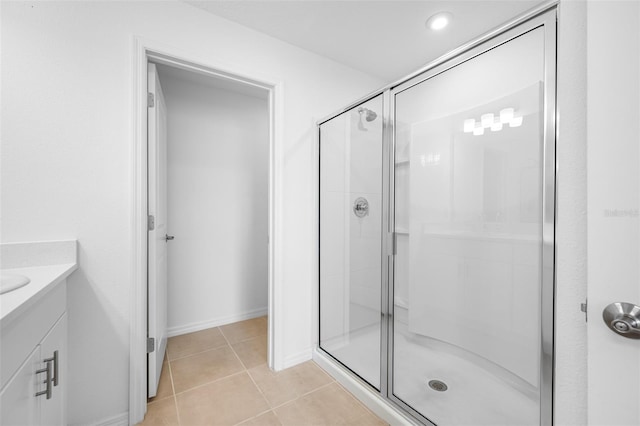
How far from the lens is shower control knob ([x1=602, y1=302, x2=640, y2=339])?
51 centimetres

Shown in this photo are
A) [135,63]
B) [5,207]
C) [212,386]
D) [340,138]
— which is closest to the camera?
[5,207]

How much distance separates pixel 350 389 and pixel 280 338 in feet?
1.87

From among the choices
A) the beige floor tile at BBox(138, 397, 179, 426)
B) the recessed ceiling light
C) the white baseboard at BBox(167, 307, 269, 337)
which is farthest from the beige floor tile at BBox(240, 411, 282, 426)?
the recessed ceiling light

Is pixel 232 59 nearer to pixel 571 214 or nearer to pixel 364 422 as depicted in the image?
pixel 571 214

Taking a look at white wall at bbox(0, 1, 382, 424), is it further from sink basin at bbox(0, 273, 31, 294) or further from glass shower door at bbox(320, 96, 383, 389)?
glass shower door at bbox(320, 96, 383, 389)

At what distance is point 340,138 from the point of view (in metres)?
1.96

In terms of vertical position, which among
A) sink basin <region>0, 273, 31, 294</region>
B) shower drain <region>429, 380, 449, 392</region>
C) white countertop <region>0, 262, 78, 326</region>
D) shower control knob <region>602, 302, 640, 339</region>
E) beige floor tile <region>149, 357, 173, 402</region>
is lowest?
beige floor tile <region>149, 357, 173, 402</region>

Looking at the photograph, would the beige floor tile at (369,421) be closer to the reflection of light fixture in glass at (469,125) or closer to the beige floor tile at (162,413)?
the beige floor tile at (162,413)

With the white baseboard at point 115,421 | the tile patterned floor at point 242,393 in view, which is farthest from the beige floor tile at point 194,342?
the white baseboard at point 115,421

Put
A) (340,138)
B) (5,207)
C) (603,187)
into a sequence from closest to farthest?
(603,187) < (5,207) < (340,138)

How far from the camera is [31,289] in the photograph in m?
0.94

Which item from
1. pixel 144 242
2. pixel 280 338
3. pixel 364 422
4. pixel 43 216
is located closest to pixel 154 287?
pixel 144 242

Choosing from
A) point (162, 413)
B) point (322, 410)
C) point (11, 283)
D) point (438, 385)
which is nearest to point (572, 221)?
point (438, 385)

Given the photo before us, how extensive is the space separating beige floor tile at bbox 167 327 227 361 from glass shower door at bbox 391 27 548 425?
1.57 meters
